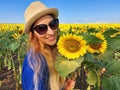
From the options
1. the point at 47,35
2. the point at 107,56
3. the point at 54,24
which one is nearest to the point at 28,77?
the point at 47,35

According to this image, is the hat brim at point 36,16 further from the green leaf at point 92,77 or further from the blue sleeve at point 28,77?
the green leaf at point 92,77

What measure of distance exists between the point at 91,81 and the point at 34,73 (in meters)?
0.40

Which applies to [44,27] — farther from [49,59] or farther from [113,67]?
[113,67]

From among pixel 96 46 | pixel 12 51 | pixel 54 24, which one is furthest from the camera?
pixel 12 51

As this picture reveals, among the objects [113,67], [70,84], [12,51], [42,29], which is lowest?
[12,51]

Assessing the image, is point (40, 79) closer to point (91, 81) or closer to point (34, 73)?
point (34, 73)

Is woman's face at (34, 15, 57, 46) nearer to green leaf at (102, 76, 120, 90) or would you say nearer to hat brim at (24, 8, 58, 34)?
hat brim at (24, 8, 58, 34)

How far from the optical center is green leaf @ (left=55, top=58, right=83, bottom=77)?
2.16 meters

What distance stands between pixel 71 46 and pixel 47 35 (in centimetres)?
35

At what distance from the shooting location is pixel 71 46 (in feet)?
7.66

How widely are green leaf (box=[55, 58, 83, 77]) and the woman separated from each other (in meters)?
0.29

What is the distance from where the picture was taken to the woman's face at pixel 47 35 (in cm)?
264

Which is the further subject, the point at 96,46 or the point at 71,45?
the point at 96,46

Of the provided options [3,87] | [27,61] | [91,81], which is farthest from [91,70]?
[3,87]
